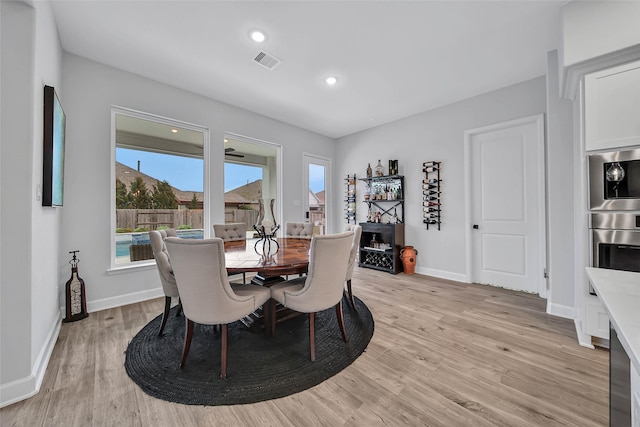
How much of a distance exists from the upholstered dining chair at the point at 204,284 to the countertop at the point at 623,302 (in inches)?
64.7

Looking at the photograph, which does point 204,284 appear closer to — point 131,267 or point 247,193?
point 131,267

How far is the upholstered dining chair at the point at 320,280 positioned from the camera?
1.77 meters

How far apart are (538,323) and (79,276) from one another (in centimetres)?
467

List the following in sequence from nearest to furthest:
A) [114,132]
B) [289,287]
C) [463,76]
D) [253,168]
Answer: [289,287] → [114,132] → [463,76] → [253,168]

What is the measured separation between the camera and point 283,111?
13.4 feet

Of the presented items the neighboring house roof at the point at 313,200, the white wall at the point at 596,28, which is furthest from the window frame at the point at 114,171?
the white wall at the point at 596,28

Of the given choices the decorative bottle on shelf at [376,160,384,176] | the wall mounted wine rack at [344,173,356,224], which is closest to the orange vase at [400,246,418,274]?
the wall mounted wine rack at [344,173,356,224]

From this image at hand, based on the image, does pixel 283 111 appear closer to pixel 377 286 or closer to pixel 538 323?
pixel 377 286

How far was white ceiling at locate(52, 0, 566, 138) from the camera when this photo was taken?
2029 mm

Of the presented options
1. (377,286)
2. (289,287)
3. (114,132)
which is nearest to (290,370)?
(289,287)

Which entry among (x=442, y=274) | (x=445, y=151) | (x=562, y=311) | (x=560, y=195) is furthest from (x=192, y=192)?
(x=562, y=311)

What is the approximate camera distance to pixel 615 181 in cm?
186

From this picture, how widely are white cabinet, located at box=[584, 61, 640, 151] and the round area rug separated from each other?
7.86 ft

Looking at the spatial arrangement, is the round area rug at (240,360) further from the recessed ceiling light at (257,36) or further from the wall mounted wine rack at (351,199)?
the wall mounted wine rack at (351,199)
